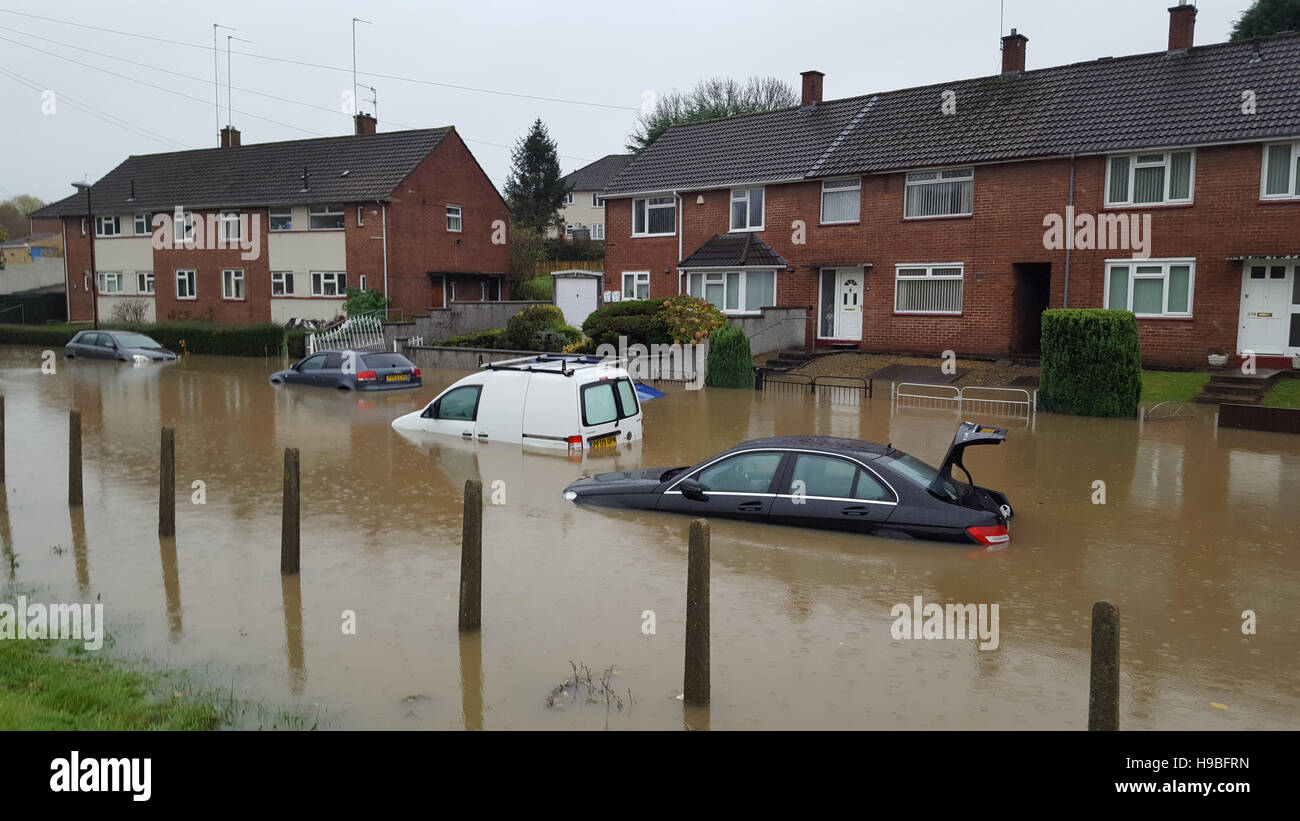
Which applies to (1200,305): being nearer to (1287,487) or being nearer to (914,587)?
(1287,487)

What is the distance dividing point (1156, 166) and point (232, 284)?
3668 cm

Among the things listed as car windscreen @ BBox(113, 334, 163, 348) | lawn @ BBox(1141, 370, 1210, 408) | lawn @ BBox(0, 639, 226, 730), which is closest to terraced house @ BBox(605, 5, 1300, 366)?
lawn @ BBox(1141, 370, 1210, 408)

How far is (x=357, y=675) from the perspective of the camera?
24.5ft

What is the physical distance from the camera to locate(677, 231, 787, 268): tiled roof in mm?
32031

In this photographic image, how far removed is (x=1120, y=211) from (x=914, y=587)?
2017 centimetres

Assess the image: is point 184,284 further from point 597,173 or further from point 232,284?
point 597,173

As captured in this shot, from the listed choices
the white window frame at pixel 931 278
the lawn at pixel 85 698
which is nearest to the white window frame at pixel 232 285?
the white window frame at pixel 931 278

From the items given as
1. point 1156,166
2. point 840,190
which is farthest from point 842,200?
point 1156,166

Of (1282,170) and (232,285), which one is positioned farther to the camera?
(232,285)

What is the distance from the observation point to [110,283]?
160 feet

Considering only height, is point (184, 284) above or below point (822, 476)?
above

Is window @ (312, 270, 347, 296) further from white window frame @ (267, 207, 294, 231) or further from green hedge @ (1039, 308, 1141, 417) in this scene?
green hedge @ (1039, 308, 1141, 417)

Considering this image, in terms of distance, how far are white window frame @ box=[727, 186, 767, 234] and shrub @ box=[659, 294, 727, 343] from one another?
21.7 ft
